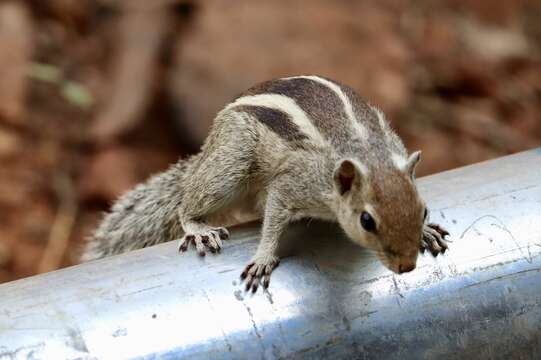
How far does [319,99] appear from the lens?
2.53m

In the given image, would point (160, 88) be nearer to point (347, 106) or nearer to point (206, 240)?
point (347, 106)

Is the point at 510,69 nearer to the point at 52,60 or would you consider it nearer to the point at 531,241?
the point at 52,60

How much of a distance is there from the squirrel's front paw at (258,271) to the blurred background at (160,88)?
10.3 ft

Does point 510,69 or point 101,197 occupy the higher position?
point 101,197

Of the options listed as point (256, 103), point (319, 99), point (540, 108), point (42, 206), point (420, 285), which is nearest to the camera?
point (420, 285)

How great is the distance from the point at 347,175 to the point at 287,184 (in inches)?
11.0

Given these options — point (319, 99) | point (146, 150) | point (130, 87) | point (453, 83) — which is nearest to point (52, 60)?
point (130, 87)

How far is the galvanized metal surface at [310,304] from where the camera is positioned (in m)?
1.53

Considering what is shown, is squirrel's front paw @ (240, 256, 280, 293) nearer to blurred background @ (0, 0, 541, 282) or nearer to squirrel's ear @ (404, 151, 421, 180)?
squirrel's ear @ (404, 151, 421, 180)

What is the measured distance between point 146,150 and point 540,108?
114 inches

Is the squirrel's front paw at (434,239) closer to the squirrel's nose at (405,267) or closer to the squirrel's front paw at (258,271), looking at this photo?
the squirrel's nose at (405,267)

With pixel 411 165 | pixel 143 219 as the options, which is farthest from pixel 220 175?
pixel 411 165

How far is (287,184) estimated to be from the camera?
99.0 inches

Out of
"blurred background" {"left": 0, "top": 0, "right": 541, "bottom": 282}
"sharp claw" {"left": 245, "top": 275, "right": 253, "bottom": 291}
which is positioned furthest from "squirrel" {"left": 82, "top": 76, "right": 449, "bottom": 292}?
"blurred background" {"left": 0, "top": 0, "right": 541, "bottom": 282}
